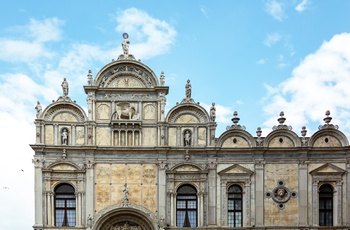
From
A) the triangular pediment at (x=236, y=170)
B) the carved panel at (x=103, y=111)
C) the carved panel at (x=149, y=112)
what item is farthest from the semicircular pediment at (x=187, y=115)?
the carved panel at (x=103, y=111)

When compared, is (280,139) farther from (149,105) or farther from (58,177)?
(58,177)

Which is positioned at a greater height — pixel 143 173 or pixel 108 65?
pixel 108 65

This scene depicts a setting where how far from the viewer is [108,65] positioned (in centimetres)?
3378

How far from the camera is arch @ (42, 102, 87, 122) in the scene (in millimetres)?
33250

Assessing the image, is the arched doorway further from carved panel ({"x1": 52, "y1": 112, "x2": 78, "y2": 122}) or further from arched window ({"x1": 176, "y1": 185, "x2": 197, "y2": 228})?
carved panel ({"x1": 52, "y1": 112, "x2": 78, "y2": 122})

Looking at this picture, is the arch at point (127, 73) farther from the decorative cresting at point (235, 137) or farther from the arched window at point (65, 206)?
the arched window at point (65, 206)

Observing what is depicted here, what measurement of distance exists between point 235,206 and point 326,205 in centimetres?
548

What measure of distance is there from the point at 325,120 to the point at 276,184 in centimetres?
495

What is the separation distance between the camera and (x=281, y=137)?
111ft

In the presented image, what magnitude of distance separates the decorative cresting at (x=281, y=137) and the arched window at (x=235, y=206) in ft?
10.9

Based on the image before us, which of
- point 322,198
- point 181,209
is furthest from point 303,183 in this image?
point 181,209

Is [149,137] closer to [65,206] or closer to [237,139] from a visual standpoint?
[237,139]

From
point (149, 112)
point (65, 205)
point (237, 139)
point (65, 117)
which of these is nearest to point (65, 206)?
point (65, 205)

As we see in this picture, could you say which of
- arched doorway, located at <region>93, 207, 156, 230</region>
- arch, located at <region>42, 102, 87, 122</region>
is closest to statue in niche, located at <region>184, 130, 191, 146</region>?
arched doorway, located at <region>93, 207, 156, 230</region>
